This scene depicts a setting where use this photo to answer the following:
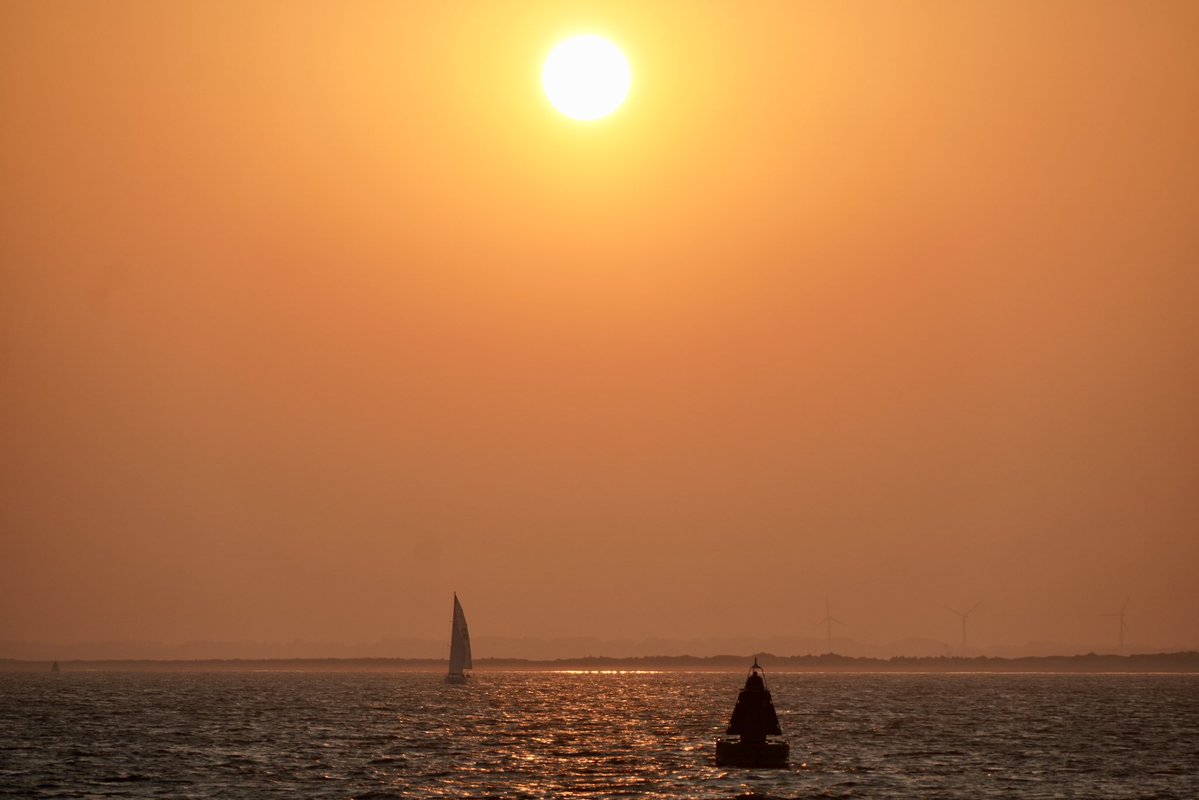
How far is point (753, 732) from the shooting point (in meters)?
90.8

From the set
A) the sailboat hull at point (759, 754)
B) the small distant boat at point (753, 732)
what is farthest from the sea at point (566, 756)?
the small distant boat at point (753, 732)

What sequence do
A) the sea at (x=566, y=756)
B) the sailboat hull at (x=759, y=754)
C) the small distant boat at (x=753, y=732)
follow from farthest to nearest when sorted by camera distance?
the small distant boat at (x=753, y=732) → the sailboat hull at (x=759, y=754) → the sea at (x=566, y=756)

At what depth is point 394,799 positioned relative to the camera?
77188 millimetres

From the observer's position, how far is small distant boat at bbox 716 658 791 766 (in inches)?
3546

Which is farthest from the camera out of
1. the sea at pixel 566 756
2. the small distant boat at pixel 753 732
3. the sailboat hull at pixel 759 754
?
the small distant boat at pixel 753 732

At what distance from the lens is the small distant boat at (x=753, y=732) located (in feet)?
295

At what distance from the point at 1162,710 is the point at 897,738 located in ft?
272

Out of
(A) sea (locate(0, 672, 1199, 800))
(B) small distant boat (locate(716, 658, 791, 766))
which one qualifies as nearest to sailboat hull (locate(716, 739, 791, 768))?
(B) small distant boat (locate(716, 658, 791, 766))

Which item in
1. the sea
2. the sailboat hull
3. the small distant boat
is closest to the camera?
the sea

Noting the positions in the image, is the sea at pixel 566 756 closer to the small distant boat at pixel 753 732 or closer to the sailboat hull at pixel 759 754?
the sailboat hull at pixel 759 754

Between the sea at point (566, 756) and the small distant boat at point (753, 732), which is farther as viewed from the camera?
the small distant boat at point (753, 732)

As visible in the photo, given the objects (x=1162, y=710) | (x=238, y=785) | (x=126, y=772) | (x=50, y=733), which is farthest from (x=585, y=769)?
(x=1162, y=710)

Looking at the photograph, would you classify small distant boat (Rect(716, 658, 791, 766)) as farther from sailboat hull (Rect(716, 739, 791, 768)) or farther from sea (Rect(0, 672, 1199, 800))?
sea (Rect(0, 672, 1199, 800))

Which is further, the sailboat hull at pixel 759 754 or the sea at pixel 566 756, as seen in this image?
the sailboat hull at pixel 759 754
